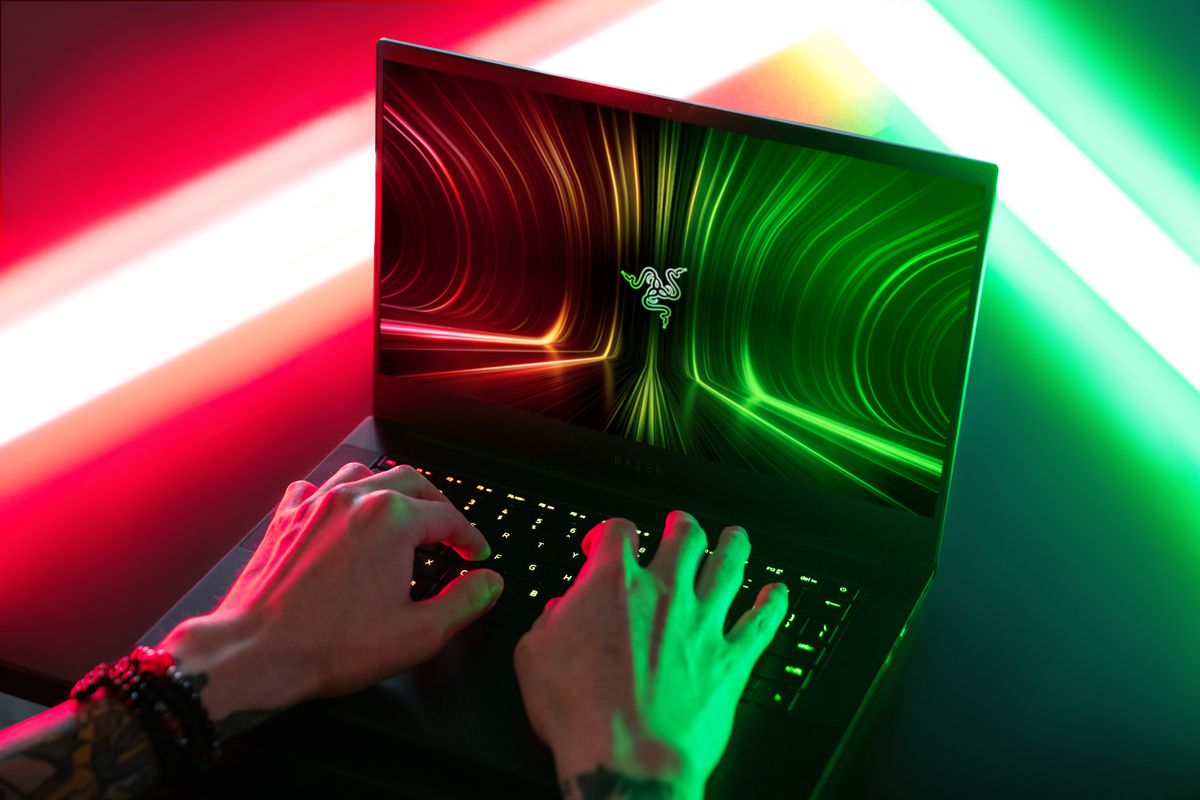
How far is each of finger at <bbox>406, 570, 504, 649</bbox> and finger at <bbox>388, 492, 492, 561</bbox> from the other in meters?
0.04

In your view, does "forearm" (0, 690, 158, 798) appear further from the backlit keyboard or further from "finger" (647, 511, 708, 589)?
"finger" (647, 511, 708, 589)

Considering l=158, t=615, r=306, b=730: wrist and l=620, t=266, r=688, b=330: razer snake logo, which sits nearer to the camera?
l=158, t=615, r=306, b=730: wrist

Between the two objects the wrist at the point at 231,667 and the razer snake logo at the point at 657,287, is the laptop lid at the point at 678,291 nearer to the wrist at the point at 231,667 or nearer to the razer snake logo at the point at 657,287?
the razer snake logo at the point at 657,287

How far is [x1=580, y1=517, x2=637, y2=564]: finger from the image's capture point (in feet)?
3.12

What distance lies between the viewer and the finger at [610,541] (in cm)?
95

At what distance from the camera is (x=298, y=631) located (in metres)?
0.91

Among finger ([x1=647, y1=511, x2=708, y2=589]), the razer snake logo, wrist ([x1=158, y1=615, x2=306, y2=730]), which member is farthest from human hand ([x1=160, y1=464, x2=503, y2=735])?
the razer snake logo

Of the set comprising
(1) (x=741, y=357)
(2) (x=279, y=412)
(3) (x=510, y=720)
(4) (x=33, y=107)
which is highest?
(4) (x=33, y=107)

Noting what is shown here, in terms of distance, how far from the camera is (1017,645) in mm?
1038

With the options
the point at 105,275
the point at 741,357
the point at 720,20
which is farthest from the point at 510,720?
the point at 720,20

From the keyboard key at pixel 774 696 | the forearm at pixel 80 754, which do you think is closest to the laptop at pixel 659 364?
the keyboard key at pixel 774 696

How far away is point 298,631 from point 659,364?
1.22ft

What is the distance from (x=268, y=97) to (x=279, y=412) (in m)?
0.47

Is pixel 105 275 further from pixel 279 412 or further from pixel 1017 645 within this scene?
pixel 1017 645
